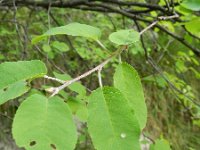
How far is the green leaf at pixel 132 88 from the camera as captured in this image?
0.60m

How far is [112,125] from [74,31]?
0.19 m

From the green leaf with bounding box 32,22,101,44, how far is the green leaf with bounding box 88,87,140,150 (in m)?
0.14

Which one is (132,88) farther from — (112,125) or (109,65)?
(109,65)

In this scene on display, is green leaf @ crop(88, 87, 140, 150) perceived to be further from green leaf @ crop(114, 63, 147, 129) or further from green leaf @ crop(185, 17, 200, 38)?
green leaf @ crop(185, 17, 200, 38)

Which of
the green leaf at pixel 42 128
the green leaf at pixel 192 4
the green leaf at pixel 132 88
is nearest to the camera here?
the green leaf at pixel 42 128

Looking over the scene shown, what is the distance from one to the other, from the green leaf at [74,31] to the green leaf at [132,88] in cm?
8

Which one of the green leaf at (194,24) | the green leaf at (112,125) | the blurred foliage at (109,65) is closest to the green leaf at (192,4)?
the green leaf at (194,24)

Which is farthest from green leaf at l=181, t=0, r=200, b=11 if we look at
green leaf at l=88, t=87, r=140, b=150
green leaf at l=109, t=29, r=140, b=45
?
green leaf at l=88, t=87, r=140, b=150

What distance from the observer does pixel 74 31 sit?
24.4 inches

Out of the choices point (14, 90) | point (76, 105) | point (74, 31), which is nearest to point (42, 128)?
point (14, 90)

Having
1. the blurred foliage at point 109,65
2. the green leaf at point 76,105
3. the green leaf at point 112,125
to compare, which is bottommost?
the blurred foliage at point 109,65

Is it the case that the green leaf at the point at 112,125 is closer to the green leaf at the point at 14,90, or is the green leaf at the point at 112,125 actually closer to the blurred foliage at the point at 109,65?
the green leaf at the point at 14,90

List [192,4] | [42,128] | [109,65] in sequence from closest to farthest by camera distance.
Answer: [42,128]
[192,4]
[109,65]

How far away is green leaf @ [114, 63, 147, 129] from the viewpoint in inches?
23.5
